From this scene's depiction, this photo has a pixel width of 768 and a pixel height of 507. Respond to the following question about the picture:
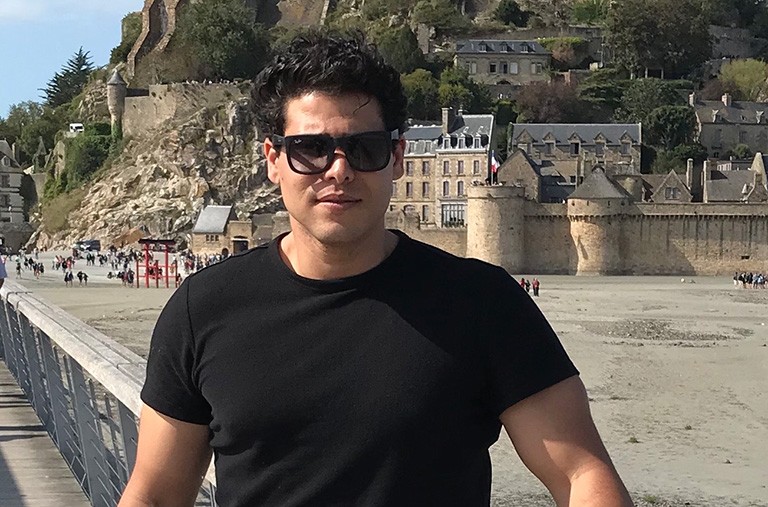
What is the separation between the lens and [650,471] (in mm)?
11336

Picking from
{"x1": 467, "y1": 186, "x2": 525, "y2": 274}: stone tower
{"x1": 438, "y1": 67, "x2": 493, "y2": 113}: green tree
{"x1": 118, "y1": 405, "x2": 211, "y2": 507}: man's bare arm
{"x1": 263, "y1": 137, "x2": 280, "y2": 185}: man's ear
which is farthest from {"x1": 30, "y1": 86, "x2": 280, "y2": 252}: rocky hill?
{"x1": 118, "y1": 405, "x2": 211, "y2": 507}: man's bare arm

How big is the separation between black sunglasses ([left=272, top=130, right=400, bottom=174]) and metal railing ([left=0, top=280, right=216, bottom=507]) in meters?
0.75

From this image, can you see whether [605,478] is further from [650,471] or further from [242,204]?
[242,204]

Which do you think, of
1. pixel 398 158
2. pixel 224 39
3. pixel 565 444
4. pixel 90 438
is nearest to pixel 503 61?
pixel 224 39

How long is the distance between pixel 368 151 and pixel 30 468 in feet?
12.1

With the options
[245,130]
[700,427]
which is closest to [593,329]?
[700,427]

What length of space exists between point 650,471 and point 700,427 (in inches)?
117

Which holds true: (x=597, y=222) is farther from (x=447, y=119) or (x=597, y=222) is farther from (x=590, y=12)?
(x=590, y=12)

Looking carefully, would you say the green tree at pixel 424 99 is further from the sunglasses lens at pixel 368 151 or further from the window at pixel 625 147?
the sunglasses lens at pixel 368 151

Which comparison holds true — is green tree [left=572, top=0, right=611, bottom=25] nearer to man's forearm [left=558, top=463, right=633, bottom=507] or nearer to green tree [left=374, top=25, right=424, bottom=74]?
green tree [left=374, top=25, right=424, bottom=74]

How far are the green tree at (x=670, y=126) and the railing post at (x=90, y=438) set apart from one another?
5305 centimetres

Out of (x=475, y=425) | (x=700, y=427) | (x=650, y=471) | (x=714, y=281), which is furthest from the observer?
(x=714, y=281)

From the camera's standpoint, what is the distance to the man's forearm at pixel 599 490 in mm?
1957

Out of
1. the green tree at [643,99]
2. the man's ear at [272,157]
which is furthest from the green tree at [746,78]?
the man's ear at [272,157]
